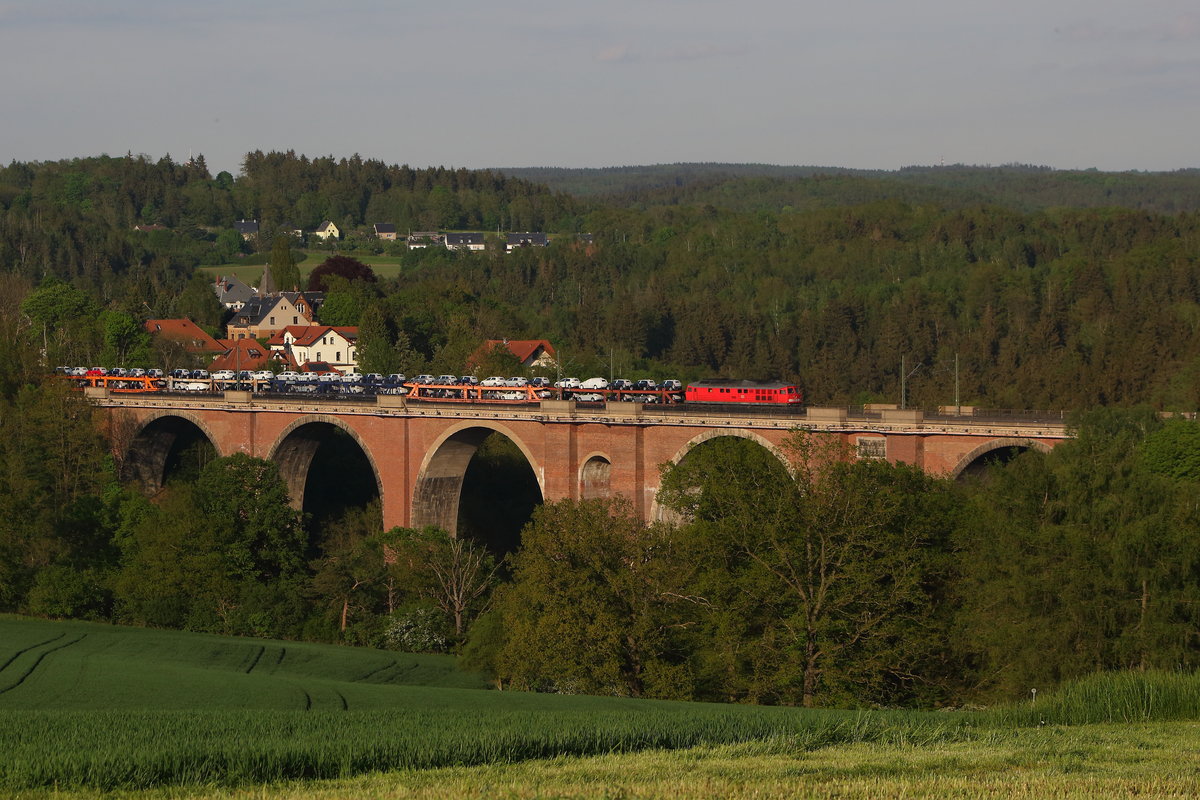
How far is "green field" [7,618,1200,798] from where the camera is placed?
21375mm

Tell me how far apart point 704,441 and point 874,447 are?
8.22 meters

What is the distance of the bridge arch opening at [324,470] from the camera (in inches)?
3209

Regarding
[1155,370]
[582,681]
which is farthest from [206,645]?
[1155,370]

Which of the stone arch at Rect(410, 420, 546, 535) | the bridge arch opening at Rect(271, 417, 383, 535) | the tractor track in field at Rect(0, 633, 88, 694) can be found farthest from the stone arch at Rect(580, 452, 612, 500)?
the tractor track in field at Rect(0, 633, 88, 694)

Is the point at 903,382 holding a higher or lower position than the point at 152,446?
higher

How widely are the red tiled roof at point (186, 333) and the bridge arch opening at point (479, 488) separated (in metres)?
42.3

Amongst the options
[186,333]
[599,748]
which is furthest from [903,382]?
[186,333]

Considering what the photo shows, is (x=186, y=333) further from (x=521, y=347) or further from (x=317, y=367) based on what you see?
(x=521, y=347)

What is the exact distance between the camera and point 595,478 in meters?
68.4

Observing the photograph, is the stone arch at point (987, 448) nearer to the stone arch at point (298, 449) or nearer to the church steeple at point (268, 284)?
the stone arch at point (298, 449)

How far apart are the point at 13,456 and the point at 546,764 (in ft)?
178

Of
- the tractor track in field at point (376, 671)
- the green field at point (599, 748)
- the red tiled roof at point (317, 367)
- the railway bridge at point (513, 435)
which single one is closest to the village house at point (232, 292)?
the red tiled roof at point (317, 367)

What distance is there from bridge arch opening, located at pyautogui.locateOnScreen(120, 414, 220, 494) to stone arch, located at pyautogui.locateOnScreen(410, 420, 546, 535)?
54.9 ft

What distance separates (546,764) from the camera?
23688 millimetres
